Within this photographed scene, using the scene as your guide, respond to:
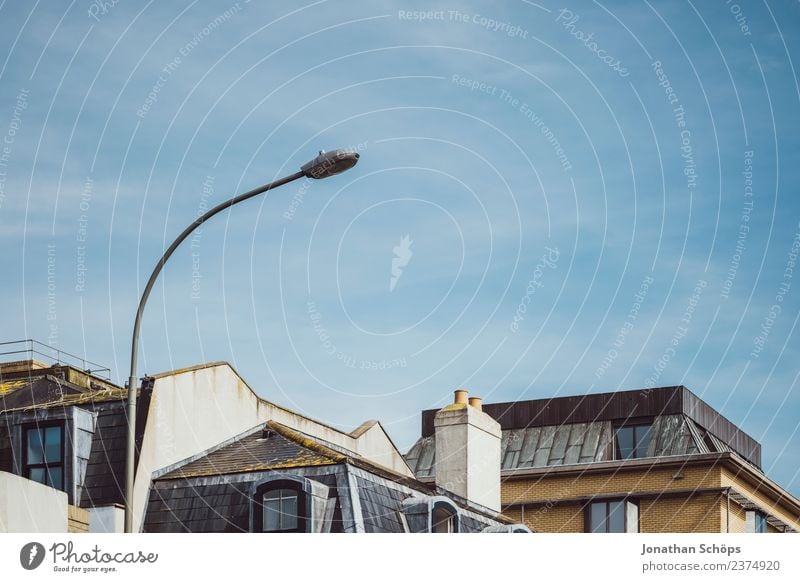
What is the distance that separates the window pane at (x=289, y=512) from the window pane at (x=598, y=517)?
2069cm

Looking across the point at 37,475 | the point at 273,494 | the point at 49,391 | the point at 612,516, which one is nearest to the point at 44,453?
the point at 37,475

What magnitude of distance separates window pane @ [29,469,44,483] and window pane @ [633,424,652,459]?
82.8 feet

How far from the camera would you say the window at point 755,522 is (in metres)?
49.1

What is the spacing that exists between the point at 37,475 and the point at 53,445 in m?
0.70

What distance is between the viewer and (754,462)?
192 ft

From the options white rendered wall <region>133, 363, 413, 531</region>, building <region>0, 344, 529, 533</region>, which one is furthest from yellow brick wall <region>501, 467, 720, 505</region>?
white rendered wall <region>133, 363, 413, 531</region>

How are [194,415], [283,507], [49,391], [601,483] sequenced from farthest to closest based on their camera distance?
[601,483] < [49,391] < [194,415] < [283,507]

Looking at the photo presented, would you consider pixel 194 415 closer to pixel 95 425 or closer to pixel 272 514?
pixel 95 425

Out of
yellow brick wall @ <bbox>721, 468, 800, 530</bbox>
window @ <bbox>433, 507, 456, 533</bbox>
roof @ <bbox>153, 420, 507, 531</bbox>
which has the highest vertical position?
yellow brick wall @ <bbox>721, 468, 800, 530</bbox>

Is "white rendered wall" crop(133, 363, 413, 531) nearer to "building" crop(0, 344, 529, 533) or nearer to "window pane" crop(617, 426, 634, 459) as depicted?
"building" crop(0, 344, 529, 533)

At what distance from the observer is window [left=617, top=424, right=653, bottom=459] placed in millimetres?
51844

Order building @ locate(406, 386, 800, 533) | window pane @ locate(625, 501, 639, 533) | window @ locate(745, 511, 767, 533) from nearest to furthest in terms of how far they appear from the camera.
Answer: building @ locate(406, 386, 800, 533)
window pane @ locate(625, 501, 639, 533)
window @ locate(745, 511, 767, 533)

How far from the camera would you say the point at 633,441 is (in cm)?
5256

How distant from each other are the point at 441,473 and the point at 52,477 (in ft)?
32.9
